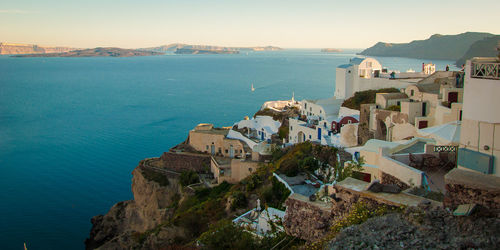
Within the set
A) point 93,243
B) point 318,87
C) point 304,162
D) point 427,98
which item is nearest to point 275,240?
point 304,162

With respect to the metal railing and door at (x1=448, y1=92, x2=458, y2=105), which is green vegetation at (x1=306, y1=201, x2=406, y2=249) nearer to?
the metal railing

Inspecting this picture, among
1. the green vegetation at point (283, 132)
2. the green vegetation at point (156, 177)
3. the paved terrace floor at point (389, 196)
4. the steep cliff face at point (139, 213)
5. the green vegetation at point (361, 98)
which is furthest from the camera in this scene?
the green vegetation at point (156, 177)

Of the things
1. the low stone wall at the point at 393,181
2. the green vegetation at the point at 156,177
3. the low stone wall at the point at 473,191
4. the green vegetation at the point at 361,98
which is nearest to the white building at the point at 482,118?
the low stone wall at the point at 473,191

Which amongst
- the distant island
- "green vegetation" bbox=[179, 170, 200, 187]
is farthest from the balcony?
the distant island

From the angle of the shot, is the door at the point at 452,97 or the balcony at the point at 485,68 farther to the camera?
the door at the point at 452,97

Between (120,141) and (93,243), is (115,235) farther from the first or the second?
(120,141)

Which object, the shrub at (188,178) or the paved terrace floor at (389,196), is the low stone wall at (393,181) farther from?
the shrub at (188,178)

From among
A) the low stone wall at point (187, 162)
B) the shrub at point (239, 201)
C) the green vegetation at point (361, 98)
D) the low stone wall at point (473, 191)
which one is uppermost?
the low stone wall at point (473, 191)
